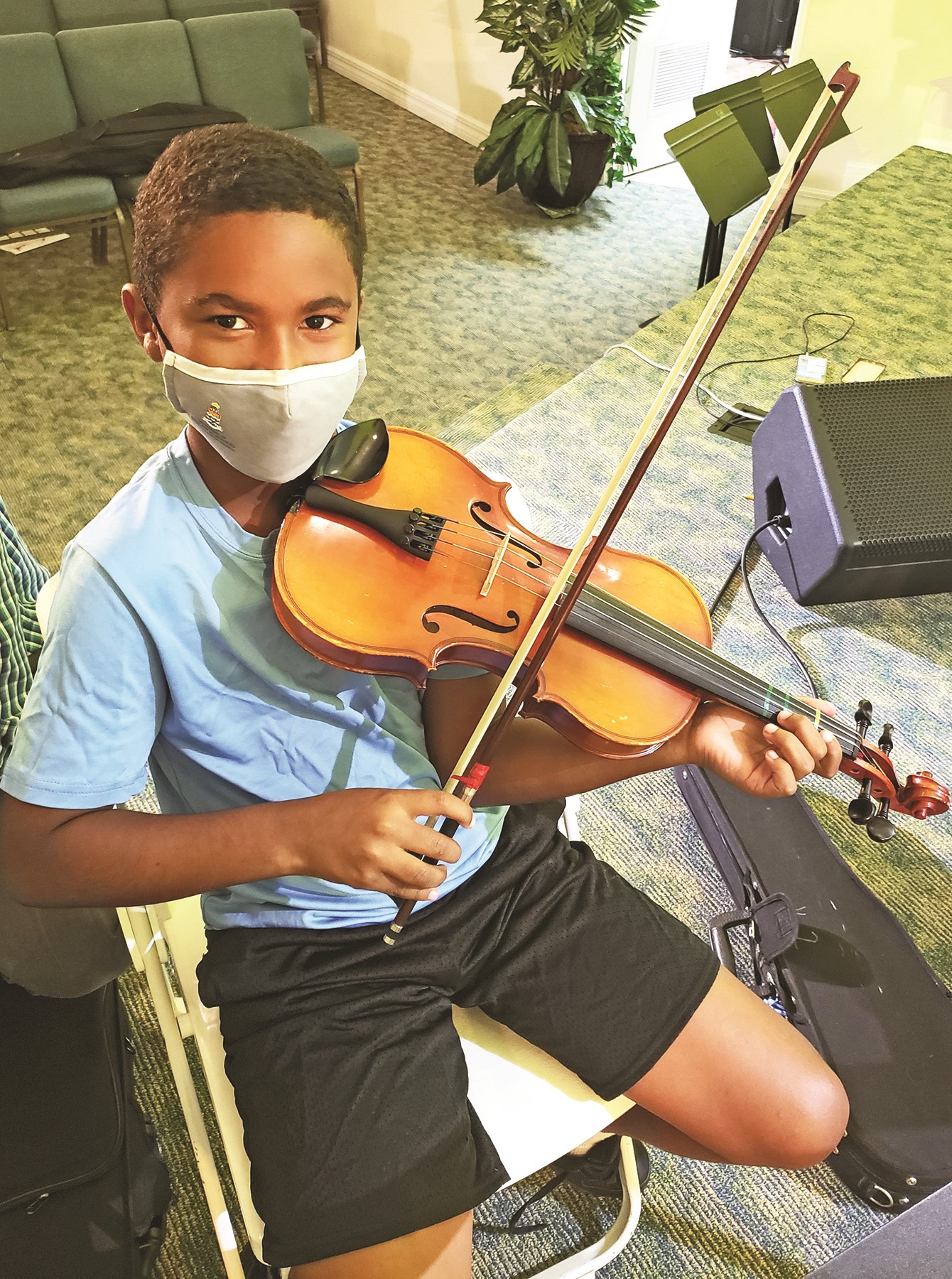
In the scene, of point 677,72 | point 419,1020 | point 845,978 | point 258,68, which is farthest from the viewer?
point 677,72

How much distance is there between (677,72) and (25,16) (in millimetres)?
2551

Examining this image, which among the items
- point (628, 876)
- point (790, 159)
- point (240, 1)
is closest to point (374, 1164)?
point (628, 876)

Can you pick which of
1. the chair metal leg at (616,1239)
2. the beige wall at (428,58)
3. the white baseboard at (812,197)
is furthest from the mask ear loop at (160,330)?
the beige wall at (428,58)

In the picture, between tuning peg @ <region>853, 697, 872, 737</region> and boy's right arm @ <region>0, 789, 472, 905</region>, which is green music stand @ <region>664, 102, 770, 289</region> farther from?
boy's right arm @ <region>0, 789, 472, 905</region>

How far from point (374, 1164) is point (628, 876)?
0.73 metres

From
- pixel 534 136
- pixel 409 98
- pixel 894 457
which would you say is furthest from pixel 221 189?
pixel 409 98

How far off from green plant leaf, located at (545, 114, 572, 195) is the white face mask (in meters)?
2.97

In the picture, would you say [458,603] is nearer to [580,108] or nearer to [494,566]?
[494,566]

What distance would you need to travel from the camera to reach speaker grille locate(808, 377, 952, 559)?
5.05ft

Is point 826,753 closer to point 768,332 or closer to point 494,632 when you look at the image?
point 494,632

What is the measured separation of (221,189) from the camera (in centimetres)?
75

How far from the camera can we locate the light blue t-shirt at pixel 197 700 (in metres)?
0.75

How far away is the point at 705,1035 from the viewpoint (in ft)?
3.01

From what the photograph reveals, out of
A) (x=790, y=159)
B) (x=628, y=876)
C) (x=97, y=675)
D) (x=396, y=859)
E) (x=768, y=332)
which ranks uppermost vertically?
(x=790, y=159)
